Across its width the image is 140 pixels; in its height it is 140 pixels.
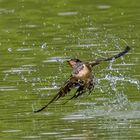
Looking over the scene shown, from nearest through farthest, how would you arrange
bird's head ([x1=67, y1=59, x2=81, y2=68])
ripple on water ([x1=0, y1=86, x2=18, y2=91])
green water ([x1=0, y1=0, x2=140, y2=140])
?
bird's head ([x1=67, y1=59, x2=81, y2=68]) → green water ([x1=0, y1=0, x2=140, y2=140]) → ripple on water ([x1=0, y1=86, x2=18, y2=91])

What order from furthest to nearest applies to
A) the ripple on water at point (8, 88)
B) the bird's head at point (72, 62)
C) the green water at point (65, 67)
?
the ripple on water at point (8, 88)
the green water at point (65, 67)
the bird's head at point (72, 62)

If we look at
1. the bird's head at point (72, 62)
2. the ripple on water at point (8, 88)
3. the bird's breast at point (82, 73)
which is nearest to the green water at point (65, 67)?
the ripple on water at point (8, 88)

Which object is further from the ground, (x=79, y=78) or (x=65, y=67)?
(x=79, y=78)

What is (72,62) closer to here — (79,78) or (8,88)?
(79,78)

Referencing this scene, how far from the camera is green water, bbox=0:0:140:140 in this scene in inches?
450

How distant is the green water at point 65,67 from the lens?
1144 cm

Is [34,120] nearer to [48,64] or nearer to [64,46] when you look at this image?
[48,64]

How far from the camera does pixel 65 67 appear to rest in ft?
49.0

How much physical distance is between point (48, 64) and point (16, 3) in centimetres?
622

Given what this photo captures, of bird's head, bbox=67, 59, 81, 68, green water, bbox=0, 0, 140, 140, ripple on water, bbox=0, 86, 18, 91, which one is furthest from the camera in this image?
ripple on water, bbox=0, 86, 18, 91

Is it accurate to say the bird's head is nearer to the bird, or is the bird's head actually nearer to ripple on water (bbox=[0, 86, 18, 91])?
the bird

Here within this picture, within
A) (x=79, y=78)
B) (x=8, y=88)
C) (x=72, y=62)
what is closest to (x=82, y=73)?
(x=79, y=78)

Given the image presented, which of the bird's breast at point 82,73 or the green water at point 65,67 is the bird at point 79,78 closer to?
the bird's breast at point 82,73

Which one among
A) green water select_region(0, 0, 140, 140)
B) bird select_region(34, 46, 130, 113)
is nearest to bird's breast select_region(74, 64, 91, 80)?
bird select_region(34, 46, 130, 113)
